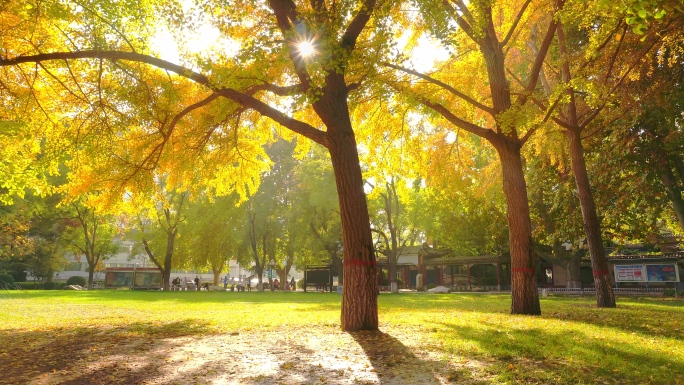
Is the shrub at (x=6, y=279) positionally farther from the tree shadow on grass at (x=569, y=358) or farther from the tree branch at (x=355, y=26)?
the tree shadow on grass at (x=569, y=358)

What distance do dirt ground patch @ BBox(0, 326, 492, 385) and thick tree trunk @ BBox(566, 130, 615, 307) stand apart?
10.2 meters

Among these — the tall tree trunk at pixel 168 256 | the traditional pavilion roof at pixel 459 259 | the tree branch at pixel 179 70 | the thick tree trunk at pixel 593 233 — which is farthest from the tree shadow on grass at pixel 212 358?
the traditional pavilion roof at pixel 459 259

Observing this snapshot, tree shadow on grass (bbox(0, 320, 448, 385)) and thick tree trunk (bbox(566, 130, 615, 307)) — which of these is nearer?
tree shadow on grass (bbox(0, 320, 448, 385))

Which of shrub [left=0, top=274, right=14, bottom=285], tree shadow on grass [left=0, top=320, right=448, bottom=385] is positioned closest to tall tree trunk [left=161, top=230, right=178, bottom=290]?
shrub [left=0, top=274, right=14, bottom=285]

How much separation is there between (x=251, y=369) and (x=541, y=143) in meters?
15.9

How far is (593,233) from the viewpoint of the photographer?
15.5 metres

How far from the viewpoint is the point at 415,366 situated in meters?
5.79

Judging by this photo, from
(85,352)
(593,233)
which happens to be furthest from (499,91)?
(85,352)

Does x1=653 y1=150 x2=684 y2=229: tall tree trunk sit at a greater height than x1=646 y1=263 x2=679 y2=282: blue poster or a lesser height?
greater

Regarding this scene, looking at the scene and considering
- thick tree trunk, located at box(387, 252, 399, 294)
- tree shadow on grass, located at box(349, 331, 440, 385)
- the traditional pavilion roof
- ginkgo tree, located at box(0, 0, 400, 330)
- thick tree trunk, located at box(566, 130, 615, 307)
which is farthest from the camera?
the traditional pavilion roof

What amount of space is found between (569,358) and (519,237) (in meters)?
6.74

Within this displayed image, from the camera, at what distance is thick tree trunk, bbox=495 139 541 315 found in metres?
12.2

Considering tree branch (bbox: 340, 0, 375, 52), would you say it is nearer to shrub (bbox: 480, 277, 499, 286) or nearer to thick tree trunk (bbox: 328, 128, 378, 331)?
thick tree trunk (bbox: 328, 128, 378, 331)

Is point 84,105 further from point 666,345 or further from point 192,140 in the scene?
point 666,345
